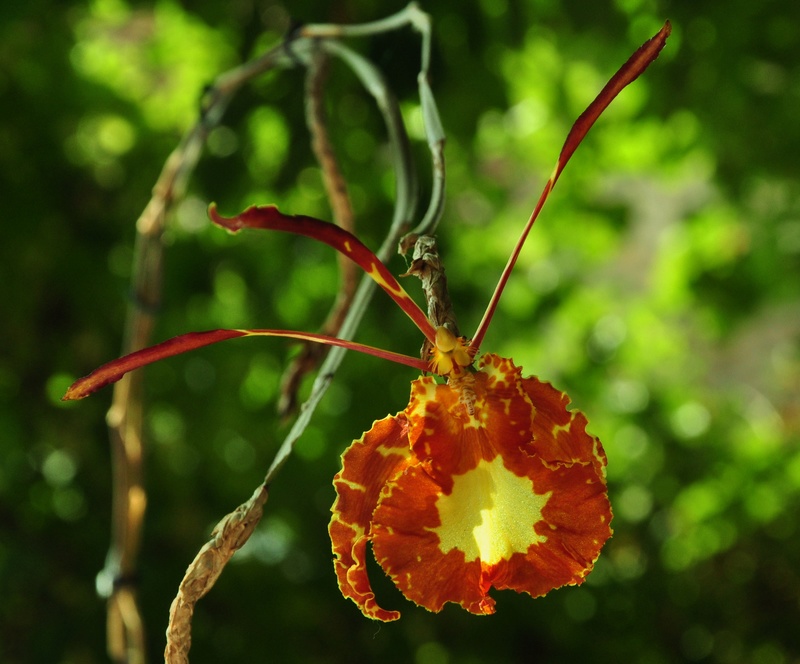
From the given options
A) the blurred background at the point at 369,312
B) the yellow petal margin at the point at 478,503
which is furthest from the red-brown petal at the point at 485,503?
the blurred background at the point at 369,312

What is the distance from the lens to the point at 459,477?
33 cm

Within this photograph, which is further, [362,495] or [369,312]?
[369,312]

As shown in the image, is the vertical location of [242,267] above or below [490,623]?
above

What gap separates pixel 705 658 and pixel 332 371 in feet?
3.88

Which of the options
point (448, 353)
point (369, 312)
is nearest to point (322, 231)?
point (448, 353)

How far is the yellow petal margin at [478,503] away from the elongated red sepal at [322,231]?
0.03 m

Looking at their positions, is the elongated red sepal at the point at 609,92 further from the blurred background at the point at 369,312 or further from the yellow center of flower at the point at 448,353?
the blurred background at the point at 369,312

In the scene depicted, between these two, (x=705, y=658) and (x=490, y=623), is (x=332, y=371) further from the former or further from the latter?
(x=705, y=658)

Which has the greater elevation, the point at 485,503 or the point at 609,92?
the point at 609,92

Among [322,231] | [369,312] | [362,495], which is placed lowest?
[369,312]

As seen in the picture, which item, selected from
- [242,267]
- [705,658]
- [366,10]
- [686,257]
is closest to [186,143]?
[366,10]

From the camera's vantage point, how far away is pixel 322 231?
11.7 inches

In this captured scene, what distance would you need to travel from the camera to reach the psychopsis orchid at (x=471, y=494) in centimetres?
33

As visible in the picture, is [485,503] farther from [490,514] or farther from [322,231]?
[322,231]
